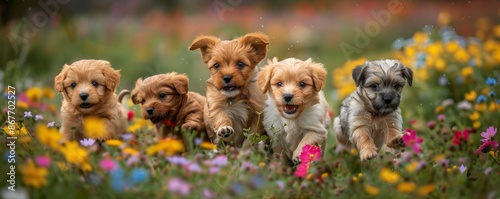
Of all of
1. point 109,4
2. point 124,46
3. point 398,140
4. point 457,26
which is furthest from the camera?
point 109,4

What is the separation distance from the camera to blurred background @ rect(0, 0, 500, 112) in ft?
27.7

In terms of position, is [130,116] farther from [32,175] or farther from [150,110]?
[32,175]

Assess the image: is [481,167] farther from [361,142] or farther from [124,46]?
[124,46]

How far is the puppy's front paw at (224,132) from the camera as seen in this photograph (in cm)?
436

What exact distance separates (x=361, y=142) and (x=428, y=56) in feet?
12.0

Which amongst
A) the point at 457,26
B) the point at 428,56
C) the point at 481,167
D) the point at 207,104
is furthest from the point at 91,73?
the point at 457,26

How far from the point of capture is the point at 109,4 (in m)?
12.6

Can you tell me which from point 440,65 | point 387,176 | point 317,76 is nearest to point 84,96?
point 317,76

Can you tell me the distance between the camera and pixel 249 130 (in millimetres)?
4570

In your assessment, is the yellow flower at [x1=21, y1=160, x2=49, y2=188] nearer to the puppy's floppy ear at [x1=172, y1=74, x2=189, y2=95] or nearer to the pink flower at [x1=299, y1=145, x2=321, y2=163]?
the pink flower at [x1=299, y1=145, x2=321, y2=163]

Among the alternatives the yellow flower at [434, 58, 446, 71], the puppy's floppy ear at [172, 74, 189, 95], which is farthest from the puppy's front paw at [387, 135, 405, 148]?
the yellow flower at [434, 58, 446, 71]

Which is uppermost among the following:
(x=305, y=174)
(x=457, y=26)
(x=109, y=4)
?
(x=109, y=4)

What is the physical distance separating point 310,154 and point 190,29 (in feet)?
20.0

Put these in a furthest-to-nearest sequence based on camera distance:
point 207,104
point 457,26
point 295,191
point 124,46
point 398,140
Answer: point 457,26, point 124,46, point 207,104, point 398,140, point 295,191
